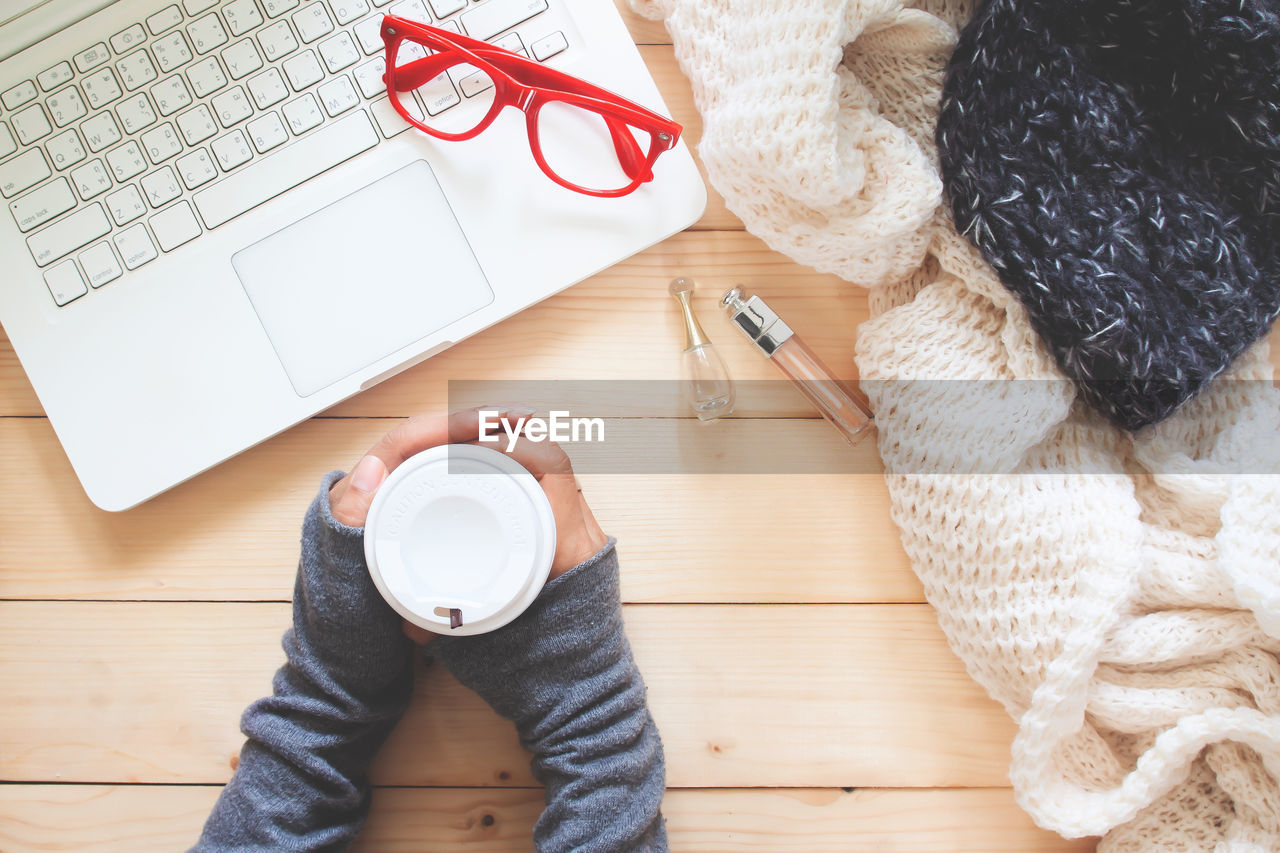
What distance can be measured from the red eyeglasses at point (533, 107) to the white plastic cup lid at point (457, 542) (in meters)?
0.20

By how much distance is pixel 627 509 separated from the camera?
551 millimetres

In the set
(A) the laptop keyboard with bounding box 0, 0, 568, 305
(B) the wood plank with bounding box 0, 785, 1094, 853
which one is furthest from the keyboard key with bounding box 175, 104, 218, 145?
(B) the wood plank with bounding box 0, 785, 1094, 853

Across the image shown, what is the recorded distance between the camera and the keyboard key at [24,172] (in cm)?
51

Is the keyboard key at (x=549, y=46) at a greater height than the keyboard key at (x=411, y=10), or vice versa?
the keyboard key at (x=411, y=10)

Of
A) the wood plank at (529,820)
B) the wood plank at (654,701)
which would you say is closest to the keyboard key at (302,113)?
the wood plank at (654,701)

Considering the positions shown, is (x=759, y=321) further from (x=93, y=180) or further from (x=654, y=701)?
(x=93, y=180)

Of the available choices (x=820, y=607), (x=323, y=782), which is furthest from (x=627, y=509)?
(x=323, y=782)

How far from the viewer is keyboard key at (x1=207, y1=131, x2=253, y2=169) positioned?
1.65ft

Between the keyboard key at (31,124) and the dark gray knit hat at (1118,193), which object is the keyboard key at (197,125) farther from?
the dark gray knit hat at (1118,193)

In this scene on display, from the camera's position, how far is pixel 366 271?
0.51 meters

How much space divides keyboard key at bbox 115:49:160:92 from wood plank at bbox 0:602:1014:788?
34 cm

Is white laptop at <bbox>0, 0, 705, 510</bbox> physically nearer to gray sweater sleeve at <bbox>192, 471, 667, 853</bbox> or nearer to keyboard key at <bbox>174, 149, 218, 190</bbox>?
keyboard key at <bbox>174, 149, 218, 190</bbox>

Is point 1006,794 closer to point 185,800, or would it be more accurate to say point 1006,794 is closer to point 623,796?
point 623,796

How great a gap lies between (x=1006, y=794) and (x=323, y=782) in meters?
0.45
